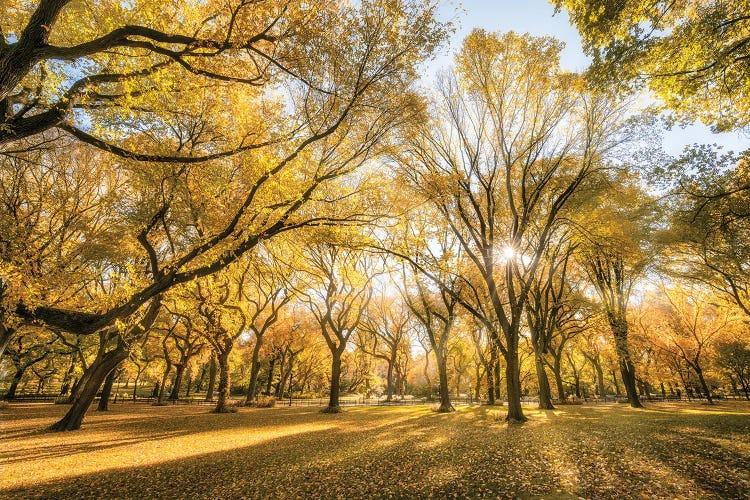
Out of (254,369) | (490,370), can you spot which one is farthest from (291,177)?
(490,370)

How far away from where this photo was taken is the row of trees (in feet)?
23.1

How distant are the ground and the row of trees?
11.9ft

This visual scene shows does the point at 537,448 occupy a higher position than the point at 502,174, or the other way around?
the point at 502,174

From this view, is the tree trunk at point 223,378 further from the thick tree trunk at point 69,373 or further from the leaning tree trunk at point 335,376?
the thick tree trunk at point 69,373

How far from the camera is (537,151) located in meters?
15.6

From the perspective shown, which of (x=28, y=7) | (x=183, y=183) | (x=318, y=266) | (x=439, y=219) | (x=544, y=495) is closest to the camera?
(x=544, y=495)

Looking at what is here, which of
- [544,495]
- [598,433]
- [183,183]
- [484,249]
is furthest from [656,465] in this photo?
[183,183]

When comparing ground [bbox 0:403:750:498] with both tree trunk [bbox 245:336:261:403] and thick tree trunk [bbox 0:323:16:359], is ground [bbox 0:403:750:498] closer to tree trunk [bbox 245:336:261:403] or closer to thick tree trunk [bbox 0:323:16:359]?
thick tree trunk [bbox 0:323:16:359]

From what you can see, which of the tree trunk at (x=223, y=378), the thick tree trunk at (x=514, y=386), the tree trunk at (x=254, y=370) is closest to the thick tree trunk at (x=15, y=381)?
the tree trunk at (x=254, y=370)

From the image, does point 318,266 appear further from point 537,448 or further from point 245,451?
point 537,448

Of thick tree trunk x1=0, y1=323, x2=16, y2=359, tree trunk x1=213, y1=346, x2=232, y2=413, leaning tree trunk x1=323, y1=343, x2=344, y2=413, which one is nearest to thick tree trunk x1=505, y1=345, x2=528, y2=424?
leaning tree trunk x1=323, y1=343, x2=344, y2=413

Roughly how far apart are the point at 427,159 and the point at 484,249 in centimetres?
564

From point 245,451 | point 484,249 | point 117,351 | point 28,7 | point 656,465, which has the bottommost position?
point 245,451

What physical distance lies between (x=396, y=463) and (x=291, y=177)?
336 inches
